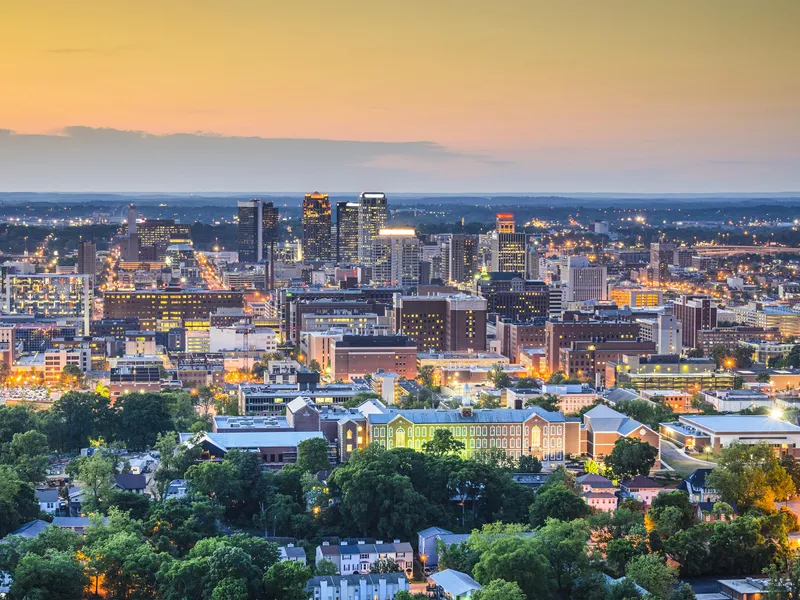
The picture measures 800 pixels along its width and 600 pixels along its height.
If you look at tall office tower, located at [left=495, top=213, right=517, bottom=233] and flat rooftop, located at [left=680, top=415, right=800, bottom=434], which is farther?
Answer: tall office tower, located at [left=495, top=213, right=517, bottom=233]

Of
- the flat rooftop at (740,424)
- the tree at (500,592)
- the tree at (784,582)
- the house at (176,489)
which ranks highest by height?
the flat rooftop at (740,424)

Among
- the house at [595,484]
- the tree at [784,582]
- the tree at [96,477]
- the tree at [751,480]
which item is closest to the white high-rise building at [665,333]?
the tree at [751,480]

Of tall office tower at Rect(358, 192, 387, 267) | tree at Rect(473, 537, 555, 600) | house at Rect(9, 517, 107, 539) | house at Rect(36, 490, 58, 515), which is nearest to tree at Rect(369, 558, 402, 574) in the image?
tree at Rect(473, 537, 555, 600)

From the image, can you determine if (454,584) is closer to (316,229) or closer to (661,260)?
(661,260)

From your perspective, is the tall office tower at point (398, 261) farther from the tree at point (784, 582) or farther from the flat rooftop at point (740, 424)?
the tree at point (784, 582)

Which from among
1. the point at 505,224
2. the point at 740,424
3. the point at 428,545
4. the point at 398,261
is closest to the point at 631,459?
the point at 740,424

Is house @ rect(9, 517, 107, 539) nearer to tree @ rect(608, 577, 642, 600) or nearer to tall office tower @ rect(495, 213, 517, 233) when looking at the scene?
tree @ rect(608, 577, 642, 600)

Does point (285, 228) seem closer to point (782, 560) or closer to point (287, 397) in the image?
point (287, 397)
